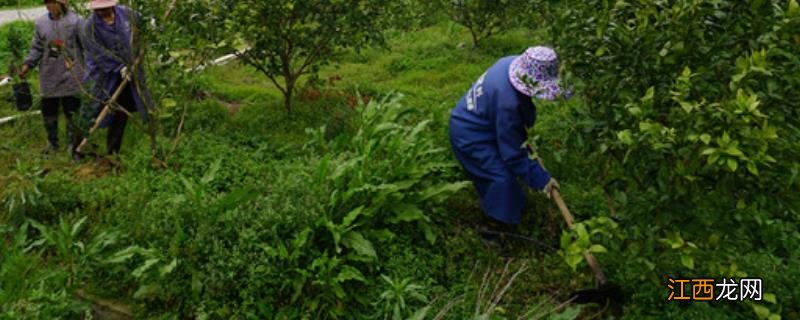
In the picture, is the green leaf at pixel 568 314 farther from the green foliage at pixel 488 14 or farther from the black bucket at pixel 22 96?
the green foliage at pixel 488 14

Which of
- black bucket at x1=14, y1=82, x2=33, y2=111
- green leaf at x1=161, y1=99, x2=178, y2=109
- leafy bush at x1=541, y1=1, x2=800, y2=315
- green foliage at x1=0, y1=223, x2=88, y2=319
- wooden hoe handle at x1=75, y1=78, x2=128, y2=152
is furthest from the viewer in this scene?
black bucket at x1=14, y1=82, x2=33, y2=111

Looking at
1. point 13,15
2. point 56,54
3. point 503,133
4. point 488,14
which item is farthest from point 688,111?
point 13,15

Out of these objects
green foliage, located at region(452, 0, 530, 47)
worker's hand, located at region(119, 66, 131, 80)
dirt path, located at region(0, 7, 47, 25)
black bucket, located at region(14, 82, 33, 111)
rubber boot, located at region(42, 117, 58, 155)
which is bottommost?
dirt path, located at region(0, 7, 47, 25)

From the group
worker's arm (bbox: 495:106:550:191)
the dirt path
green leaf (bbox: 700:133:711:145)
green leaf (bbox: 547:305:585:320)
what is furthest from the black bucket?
the dirt path

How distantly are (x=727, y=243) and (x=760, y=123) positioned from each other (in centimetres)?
101

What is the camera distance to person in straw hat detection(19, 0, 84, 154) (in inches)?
238

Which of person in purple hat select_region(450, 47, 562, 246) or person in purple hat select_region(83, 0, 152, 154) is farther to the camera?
person in purple hat select_region(83, 0, 152, 154)

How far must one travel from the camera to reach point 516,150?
173 inches

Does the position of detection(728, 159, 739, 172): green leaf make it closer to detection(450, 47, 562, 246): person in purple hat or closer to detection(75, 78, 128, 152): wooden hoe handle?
detection(450, 47, 562, 246): person in purple hat

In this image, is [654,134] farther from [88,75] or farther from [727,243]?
[88,75]

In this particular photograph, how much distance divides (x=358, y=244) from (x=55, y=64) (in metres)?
3.92

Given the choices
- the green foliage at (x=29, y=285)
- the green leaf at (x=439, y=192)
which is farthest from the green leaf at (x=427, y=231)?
the green foliage at (x=29, y=285)

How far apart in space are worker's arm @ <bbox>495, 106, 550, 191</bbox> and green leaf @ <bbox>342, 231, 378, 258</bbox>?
3.60 ft

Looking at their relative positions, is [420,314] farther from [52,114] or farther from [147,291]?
[52,114]
